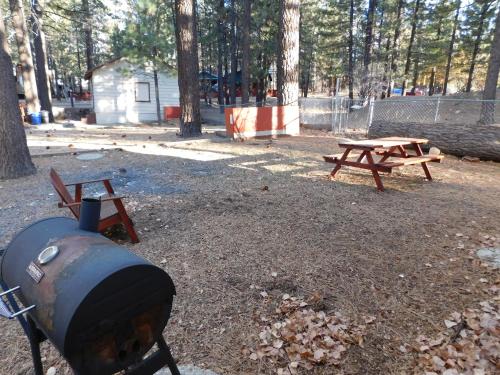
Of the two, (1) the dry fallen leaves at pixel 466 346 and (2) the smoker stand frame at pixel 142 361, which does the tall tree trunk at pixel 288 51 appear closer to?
(1) the dry fallen leaves at pixel 466 346

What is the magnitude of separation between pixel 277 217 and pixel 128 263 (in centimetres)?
332

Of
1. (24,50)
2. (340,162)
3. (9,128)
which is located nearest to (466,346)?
(340,162)

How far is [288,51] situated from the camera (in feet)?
42.5

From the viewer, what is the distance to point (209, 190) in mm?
5957

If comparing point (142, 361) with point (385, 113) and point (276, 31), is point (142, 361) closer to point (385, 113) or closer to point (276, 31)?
point (385, 113)

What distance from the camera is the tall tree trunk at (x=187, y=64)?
457 inches

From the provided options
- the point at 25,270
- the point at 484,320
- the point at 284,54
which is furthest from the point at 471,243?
the point at 284,54

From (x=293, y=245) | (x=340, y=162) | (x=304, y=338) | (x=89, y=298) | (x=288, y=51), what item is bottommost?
(x=304, y=338)

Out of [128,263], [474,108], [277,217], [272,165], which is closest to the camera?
[128,263]

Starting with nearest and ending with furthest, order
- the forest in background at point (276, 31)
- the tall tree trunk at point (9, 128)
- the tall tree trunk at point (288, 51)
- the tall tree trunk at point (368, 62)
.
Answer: the tall tree trunk at point (9, 128), the tall tree trunk at point (288, 51), the forest in background at point (276, 31), the tall tree trunk at point (368, 62)

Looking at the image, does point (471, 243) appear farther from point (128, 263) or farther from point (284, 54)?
point (284, 54)

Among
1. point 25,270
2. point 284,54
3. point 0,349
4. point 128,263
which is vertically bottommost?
point 0,349

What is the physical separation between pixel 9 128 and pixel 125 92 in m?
16.1

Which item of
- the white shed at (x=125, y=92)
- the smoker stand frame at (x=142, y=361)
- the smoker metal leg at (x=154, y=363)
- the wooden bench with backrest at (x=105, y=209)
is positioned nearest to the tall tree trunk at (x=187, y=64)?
the wooden bench with backrest at (x=105, y=209)
